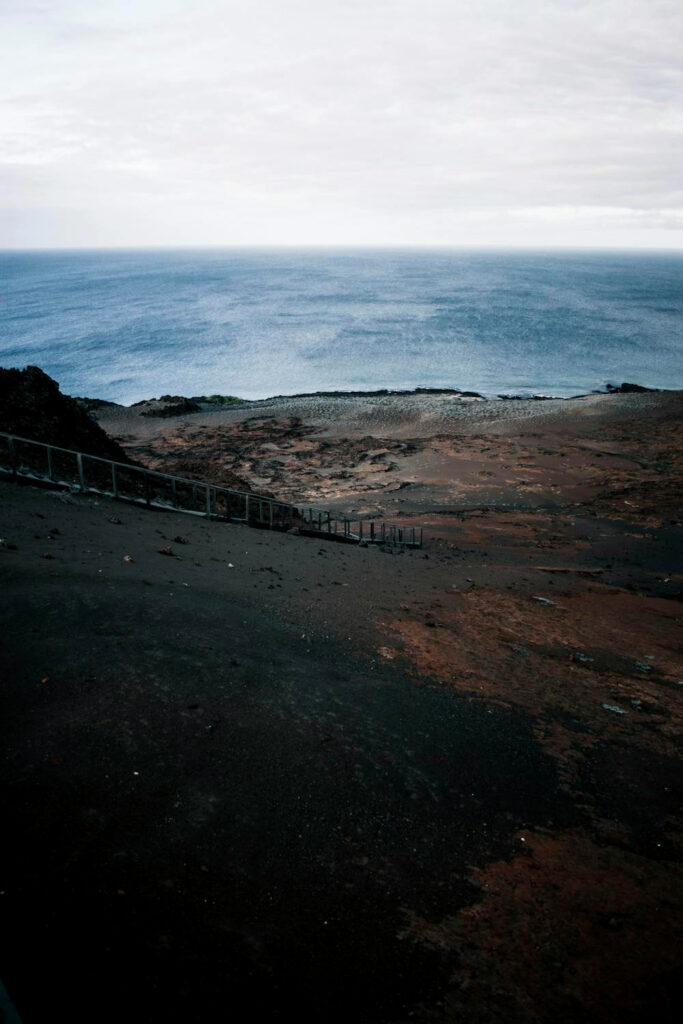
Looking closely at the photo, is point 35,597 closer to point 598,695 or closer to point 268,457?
point 598,695

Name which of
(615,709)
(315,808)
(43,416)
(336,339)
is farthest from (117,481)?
(336,339)

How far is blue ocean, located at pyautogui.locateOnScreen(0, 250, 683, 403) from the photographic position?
62156mm

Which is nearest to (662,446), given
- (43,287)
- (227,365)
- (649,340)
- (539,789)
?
(539,789)

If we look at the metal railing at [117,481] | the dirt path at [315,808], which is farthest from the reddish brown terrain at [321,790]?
the metal railing at [117,481]

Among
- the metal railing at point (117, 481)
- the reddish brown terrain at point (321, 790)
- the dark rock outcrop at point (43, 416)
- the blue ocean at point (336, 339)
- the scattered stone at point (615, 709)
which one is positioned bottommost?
the scattered stone at point (615, 709)

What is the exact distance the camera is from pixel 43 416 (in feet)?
56.8

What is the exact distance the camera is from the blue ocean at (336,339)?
62.2m

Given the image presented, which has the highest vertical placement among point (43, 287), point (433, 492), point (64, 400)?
point (43, 287)

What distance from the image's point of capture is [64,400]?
60.0 feet

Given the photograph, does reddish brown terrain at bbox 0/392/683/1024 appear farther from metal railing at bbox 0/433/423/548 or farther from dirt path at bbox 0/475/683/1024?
metal railing at bbox 0/433/423/548

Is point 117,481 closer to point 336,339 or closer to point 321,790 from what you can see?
point 321,790

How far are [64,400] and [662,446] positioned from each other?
3197 centimetres

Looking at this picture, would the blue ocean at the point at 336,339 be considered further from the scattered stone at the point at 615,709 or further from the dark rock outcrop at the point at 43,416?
the scattered stone at the point at 615,709

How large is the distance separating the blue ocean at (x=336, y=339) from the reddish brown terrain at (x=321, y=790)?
49.6m
